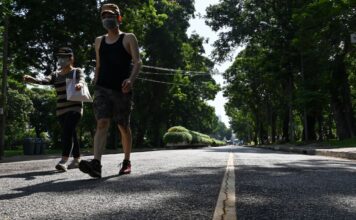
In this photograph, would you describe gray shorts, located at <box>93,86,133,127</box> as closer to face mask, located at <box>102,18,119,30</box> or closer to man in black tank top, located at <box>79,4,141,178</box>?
man in black tank top, located at <box>79,4,141,178</box>

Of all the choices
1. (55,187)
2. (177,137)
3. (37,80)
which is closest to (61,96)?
(37,80)

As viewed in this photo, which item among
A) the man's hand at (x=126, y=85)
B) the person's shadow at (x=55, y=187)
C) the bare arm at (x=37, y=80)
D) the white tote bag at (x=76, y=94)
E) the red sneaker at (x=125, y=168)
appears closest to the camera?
the person's shadow at (x=55, y=187)

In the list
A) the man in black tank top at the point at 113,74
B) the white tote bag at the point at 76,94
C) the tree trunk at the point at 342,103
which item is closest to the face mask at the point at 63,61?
the white tote bag at the point at 76,94

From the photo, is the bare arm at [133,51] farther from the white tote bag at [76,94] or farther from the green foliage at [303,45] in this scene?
the green foliage at [303,45]

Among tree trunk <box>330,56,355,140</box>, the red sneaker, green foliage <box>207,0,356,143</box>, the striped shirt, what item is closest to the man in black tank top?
the red sneaker

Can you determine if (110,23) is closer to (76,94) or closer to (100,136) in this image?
(76,94)

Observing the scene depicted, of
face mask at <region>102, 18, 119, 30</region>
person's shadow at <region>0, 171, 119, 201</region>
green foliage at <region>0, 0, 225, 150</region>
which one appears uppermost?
green foliage at <region>0, 0, 225, 150</region>

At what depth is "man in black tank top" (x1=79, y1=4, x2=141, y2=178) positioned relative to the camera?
585 centimetres

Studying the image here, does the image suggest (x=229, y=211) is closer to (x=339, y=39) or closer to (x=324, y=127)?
(x=339, y=39)

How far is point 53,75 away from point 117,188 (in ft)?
11.6

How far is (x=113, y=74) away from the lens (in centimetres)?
598

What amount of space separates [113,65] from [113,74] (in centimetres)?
12

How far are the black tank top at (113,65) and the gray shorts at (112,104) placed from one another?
96mm

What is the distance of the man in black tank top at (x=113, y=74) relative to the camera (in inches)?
230
